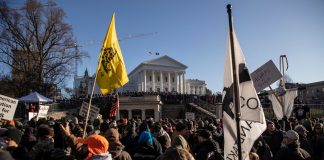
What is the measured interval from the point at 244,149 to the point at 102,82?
5.16 metres

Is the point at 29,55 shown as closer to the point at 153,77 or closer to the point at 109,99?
the point at 109,99

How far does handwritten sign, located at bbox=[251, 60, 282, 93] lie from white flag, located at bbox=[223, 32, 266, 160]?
4406 millimetres

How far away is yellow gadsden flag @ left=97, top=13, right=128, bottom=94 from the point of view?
29.0 ft

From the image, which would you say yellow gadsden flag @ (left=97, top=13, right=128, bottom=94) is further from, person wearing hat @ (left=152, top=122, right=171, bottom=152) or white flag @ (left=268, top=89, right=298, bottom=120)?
white flag @ (left=268, top=89, right=298, bottom=120)

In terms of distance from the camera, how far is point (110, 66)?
8.94 metres

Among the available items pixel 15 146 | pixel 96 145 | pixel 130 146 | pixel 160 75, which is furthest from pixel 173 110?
pixel 160 75

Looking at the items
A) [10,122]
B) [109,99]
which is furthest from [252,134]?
[109,99]

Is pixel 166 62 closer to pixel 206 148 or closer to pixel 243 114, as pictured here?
pixel 206 148

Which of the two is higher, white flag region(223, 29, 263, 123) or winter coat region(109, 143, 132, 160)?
white flag region(223, 29, 263, 123)

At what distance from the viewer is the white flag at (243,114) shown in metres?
4.46

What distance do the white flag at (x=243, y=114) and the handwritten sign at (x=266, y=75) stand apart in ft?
14.5

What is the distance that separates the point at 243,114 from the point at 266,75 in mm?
4629

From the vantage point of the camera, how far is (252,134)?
4500 millimetres

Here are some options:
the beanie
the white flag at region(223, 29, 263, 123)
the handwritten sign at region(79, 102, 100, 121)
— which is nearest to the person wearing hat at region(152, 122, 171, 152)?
the beanie
